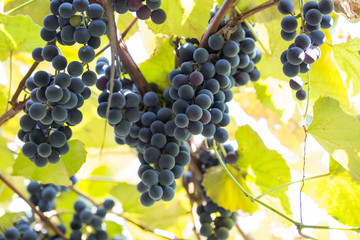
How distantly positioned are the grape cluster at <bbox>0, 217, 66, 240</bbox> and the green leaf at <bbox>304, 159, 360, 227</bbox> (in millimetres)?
780

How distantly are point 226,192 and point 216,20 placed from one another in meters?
0.51

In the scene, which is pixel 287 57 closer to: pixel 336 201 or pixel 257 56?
→ pixel 257 56

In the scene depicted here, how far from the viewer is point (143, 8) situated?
2.73 feet

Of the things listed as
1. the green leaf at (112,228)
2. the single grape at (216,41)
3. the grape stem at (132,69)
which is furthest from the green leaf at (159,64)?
the green leaf at (112,228)

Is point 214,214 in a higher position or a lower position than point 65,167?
lower

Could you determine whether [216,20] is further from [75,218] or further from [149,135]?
[75,218]

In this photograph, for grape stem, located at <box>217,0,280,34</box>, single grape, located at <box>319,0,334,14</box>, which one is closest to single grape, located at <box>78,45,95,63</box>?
grape stem, located at <box>217,0,280,34</box>

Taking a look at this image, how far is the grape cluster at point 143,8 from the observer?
2.67 feet

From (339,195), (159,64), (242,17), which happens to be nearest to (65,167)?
(159,64)

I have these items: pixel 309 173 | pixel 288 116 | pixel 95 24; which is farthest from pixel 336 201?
pixel 95 24

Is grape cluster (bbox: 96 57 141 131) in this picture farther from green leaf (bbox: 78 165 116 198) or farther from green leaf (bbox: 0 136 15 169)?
green leaf (bbox: 78 165 116 198)

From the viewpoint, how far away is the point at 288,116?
1329 millimetres

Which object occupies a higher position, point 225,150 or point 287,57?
point 287,57

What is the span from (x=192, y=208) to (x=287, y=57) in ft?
2.39
